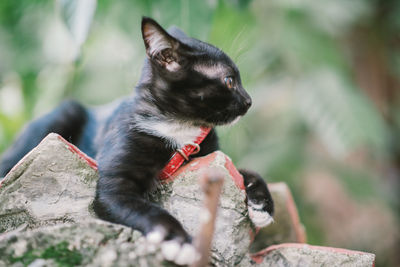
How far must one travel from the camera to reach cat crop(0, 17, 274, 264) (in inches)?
73.0

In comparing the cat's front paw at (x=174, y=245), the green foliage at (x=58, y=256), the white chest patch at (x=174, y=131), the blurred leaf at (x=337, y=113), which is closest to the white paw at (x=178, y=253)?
the cat's front paw at (x=174, y=245)

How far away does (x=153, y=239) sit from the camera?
142 cm

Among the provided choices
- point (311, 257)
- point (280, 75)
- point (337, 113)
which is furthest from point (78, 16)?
point (280, 75)

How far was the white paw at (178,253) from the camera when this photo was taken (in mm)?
1358

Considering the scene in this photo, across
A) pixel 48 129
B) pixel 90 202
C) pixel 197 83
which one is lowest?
pixel 48 129

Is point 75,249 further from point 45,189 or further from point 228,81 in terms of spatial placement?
point 228,81

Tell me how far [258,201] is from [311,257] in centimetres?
34

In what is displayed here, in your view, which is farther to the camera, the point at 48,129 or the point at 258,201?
the point at 48,129

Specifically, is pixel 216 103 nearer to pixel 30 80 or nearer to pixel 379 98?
pixel 30 80

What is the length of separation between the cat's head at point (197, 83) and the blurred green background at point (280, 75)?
0.82 ft

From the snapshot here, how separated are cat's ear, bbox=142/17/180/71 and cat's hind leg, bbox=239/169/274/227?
684 millimetres

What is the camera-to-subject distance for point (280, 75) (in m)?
4.34

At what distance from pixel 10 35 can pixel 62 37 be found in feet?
2.97

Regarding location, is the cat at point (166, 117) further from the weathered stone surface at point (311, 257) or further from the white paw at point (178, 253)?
the white paw at point (178, 253)
